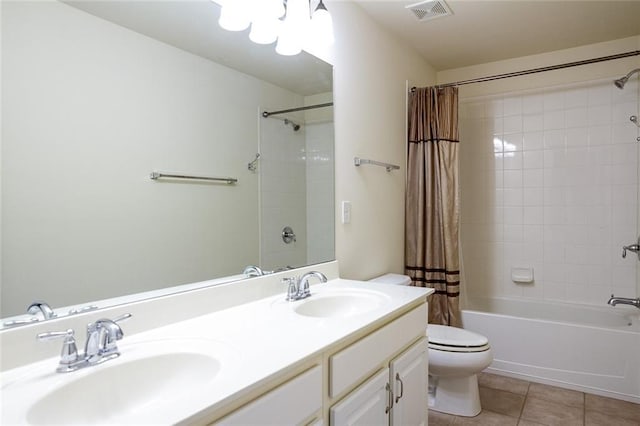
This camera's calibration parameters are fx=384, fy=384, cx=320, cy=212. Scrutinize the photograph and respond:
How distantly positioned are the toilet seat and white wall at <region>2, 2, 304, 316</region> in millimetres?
1254

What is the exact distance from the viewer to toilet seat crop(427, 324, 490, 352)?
6.76ft

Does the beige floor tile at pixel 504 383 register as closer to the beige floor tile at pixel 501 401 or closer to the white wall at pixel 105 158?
the beige floor tile at pixel 501 401

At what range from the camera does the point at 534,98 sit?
304cm

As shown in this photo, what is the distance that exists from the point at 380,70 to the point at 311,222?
3.83 ft

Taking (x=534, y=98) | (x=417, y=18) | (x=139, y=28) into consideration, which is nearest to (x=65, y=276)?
(x=139, y=28)

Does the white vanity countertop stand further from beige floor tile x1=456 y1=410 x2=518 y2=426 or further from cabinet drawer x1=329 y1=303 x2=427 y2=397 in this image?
beige floor tile x1=456 y1=410 x2=518 y2=426

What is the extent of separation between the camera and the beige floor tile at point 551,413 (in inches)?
82.6

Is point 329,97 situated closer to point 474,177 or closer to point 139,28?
point 139,28

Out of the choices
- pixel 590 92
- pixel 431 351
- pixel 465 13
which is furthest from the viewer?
pixel 590 92

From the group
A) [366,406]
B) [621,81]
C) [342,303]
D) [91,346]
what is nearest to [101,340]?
[91,346]

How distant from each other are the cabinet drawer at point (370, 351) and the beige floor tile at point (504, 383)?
4.34 feet

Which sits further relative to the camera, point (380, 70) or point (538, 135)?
point (538, 135)

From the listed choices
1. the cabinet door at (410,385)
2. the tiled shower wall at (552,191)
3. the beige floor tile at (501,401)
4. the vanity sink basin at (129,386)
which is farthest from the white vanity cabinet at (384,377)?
the tiled shower wall at (552,191)

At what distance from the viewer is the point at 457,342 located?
82.6 inches
